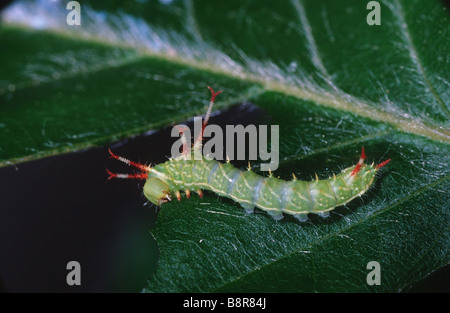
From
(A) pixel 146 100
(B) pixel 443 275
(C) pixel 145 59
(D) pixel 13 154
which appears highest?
(C) pixel 145 59

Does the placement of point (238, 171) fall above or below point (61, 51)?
below

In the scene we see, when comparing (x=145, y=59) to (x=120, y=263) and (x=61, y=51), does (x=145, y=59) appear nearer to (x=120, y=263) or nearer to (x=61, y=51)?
(x=61, y=51)

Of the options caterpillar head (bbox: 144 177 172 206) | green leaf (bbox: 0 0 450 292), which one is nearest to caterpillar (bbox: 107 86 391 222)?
caterpillar head (bbox: 144 177 172 206)

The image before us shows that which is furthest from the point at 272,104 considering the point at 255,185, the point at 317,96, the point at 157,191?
the point at 157,191

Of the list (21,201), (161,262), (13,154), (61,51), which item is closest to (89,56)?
(61,51)

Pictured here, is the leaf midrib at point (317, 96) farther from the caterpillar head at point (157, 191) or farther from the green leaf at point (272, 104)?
the caterpillar head at point (157, 191)

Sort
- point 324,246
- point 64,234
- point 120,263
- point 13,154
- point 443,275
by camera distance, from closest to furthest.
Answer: point 324,246
point 443,275
point 13,154
point 64,234
point 120,263

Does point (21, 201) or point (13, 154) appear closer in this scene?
point (13, 154)
